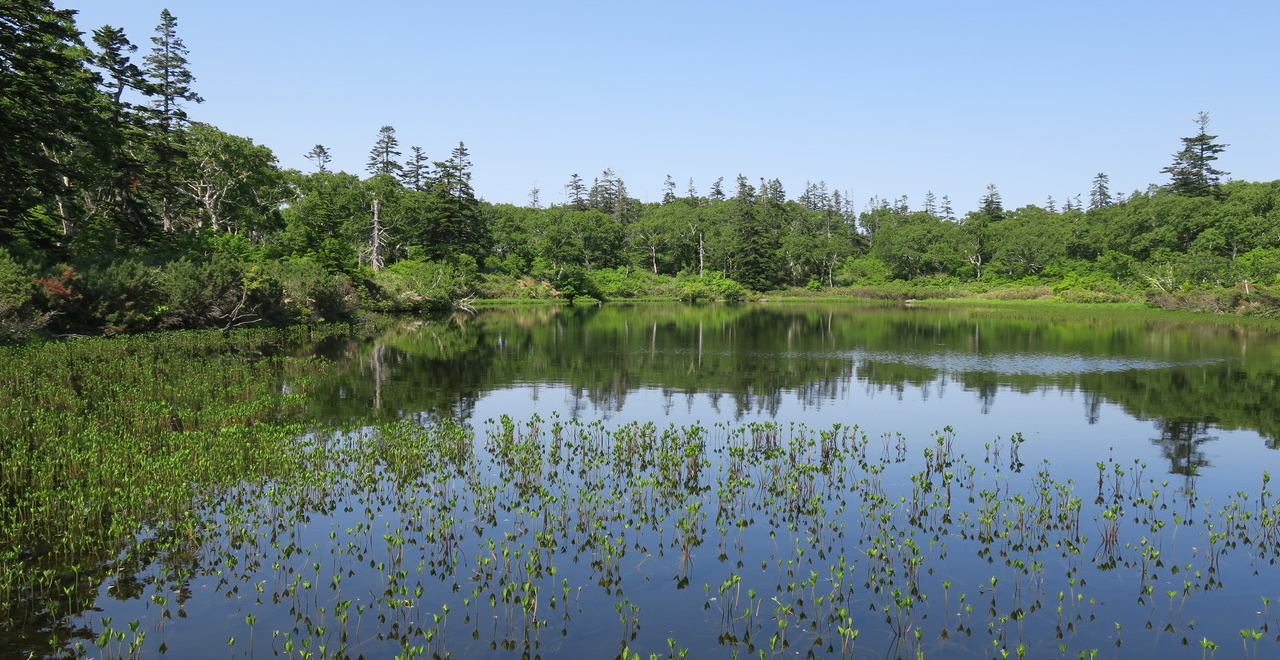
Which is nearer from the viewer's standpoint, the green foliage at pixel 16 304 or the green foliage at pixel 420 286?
the green foliage at pixel 16 304

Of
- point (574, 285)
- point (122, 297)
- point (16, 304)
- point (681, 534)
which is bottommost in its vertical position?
point (681, 534)

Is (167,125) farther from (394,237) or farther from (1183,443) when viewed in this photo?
(1183,443)

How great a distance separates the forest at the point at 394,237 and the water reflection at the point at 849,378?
10.3 m

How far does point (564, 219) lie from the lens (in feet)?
381

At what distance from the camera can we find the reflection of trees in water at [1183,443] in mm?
15609

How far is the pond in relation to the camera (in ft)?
26.8

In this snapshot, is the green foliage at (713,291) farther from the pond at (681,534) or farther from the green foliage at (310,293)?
the pond at (681,534)

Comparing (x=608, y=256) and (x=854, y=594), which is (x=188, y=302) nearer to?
(x=854, y=594)

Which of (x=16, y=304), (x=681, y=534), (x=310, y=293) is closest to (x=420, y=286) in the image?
(x=310, y=293)

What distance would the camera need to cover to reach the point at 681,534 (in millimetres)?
11328

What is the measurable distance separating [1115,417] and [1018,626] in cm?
1584

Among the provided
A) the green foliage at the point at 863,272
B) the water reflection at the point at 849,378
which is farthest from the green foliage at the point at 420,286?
the green foliage at the point at 863,272

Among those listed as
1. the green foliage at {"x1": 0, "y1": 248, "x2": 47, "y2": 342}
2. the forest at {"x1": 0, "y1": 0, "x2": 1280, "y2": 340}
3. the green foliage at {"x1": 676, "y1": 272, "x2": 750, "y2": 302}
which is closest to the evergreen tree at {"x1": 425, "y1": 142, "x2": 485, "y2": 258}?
the forest at {"x1": 0, "y1": 0, "x2": 1280, "y2": 340}

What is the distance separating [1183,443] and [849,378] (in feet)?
41.0
